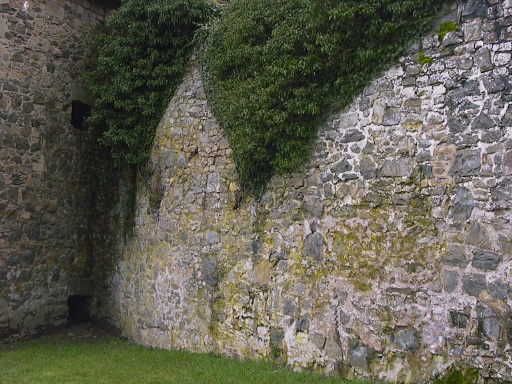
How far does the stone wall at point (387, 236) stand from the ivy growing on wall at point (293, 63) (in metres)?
0.23

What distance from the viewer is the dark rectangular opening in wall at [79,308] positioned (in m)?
9.97

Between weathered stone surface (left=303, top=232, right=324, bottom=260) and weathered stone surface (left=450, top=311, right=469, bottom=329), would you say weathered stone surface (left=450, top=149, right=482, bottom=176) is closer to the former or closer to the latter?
weathered stone surface (left=450, top=311, right=469, bottom=329)

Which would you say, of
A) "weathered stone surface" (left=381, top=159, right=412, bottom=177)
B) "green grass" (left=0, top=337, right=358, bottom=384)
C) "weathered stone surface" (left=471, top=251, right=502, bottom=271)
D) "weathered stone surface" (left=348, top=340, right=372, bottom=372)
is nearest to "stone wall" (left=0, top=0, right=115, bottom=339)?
"green grass" (left=0, top=337, right=358, bottom=384)

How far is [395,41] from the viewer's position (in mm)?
5516

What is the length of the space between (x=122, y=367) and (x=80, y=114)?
219 inches

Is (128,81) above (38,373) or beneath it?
above

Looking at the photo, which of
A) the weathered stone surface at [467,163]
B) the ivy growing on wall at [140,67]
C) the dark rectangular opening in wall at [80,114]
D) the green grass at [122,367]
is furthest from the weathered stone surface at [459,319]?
the dark rectangular opening in wall at [80,114]

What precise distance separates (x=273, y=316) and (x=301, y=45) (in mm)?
3477

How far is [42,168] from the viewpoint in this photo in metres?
9.37

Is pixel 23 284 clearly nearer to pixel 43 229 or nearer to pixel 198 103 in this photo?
pixel 43 229

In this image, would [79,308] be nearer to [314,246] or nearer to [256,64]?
[314,246]

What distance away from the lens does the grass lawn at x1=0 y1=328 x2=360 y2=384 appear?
20.0ft

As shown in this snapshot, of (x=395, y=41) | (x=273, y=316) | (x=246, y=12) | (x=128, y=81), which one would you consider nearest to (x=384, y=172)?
(x=395, y=41)

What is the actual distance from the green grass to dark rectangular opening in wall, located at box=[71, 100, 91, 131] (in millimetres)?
4346
